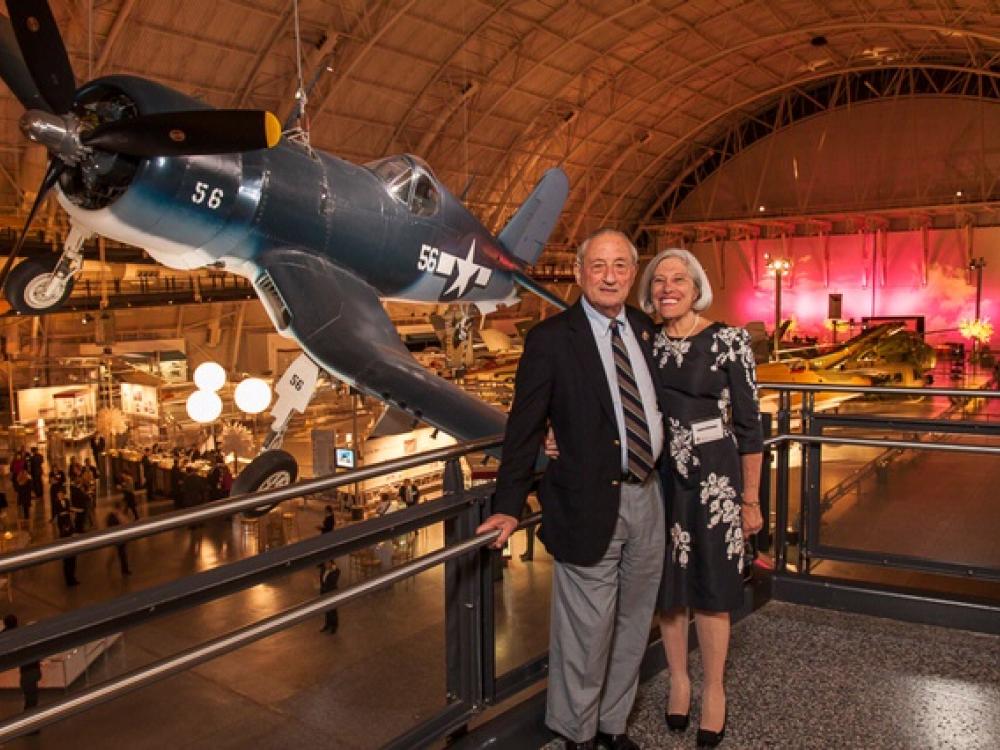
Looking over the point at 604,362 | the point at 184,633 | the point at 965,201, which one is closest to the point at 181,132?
the point at 604,362

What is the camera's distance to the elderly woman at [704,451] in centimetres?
286

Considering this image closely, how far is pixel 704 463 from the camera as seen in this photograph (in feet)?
9.36

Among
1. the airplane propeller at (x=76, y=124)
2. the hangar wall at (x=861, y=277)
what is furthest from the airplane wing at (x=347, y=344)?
the hangar wall at (x=861, y=277)

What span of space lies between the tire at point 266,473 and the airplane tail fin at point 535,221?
17.1 feet

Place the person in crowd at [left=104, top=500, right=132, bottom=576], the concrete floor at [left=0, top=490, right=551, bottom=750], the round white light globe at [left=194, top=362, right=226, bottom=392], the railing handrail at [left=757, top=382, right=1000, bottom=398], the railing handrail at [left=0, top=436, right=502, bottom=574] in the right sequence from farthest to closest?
1. the person in crowd at [left=104, top=500, right=132, bottom=576]
2. the round white light globe at [left=194, top=362, right=226, bottom=392]
3. the concrete floor at [left=0, top=490, right=551, bottom=750]
4. the railing handrail at [left=757, top=382, right=1000, bottom=398]
5. the railing handrail at [left=0, top=436, right=502, bottom=574]

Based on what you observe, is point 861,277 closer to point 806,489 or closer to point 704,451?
point 806,489

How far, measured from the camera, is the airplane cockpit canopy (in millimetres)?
8641

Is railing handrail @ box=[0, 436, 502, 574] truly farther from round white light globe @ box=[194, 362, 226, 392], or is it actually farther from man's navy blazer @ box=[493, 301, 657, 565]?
round white light globe @ box=[194, 362, 226, 392]

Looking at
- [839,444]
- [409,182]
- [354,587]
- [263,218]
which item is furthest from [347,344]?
[354,587]

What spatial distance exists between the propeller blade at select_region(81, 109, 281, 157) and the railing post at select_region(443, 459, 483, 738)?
3.99m

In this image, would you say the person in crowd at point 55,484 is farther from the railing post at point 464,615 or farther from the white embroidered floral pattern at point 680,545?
the white embroidered floral pattern at point 680,545

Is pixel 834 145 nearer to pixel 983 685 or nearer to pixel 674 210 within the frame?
pixel 674 210

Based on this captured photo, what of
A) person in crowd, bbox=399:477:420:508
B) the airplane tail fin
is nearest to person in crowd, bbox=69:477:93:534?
person in crowd, bbox=399:477:420:508

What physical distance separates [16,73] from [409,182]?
3.63 metres
